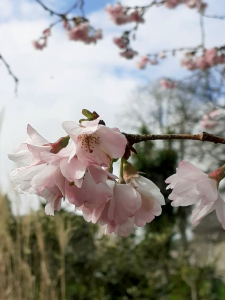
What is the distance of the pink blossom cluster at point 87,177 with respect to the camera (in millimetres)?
432

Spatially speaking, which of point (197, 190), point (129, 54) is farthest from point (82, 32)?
point (197, 190)

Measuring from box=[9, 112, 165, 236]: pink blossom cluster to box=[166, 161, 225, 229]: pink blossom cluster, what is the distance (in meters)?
0.05

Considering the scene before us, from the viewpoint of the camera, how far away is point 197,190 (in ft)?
1.75

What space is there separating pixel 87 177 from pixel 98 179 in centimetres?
1

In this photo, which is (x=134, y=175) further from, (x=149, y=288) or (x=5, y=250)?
(x=149, y=288)

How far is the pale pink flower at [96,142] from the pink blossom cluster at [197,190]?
120 millimetres

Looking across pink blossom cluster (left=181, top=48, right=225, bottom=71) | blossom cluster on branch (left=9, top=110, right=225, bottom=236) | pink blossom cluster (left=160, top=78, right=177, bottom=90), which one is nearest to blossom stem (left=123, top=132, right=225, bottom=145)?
blossom cluster on branch (left=9, top=110, right=225, bottom=236)

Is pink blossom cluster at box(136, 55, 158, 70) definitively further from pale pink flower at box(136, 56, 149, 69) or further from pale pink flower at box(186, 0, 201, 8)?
pale pink flower at box(186, 0, 201, 8)

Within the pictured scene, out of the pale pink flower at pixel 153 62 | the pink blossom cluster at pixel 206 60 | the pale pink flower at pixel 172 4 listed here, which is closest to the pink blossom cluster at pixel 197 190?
the pink blossom cluster at pixel 206 60

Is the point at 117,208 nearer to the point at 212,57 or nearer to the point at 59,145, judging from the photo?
the point at 59,145

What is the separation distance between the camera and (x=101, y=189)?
439 mm

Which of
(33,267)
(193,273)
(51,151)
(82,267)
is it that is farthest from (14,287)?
(51,151)

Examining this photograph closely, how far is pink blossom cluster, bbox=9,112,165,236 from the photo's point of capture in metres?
0.43

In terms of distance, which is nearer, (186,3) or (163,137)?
(163,137)
